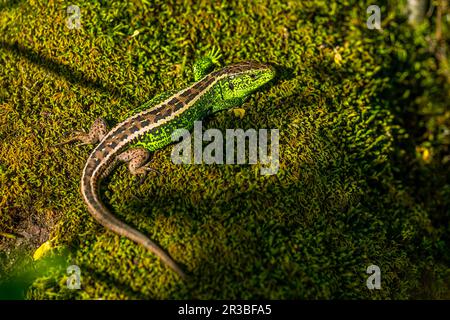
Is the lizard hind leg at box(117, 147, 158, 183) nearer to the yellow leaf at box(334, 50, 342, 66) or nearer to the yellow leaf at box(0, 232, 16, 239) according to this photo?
the yellow leaf at box(0, 232, 16, 239)

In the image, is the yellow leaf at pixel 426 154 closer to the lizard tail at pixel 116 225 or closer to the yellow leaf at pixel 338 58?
the yellow leaf at pixel 338 58

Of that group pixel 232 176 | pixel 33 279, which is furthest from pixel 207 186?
pixel 33 279

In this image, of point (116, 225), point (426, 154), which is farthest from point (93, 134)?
point (426, 154)

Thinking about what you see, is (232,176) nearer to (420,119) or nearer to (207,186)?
(207,186)

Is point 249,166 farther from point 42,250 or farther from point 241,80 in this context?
point 42,250

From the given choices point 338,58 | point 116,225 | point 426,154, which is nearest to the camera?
point 116,225

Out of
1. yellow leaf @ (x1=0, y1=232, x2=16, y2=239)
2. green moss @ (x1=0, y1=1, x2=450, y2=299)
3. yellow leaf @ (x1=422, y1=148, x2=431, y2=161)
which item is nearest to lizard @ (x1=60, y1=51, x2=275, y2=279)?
green moss @ (x1=0, y1=1, x2=450, y2=299)
